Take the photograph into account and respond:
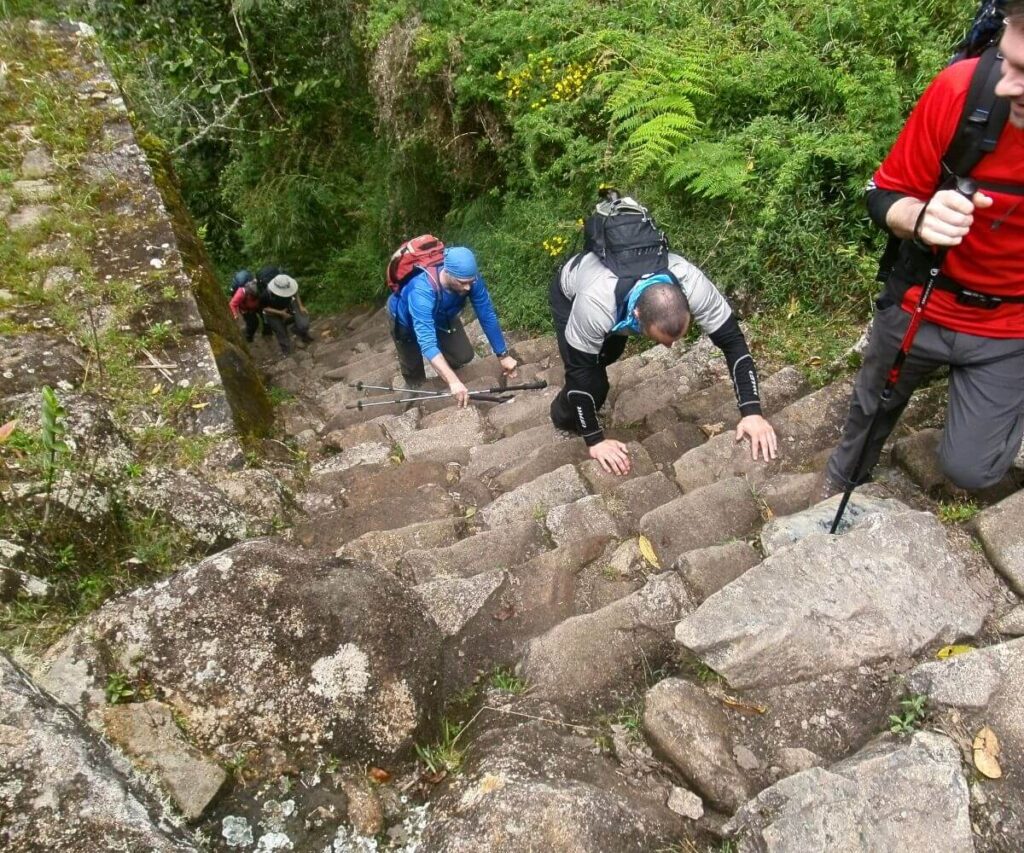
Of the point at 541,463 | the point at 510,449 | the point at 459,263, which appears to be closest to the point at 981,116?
the point at 541,463

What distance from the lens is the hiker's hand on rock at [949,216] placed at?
2.07 meters

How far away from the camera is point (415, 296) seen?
17.6ft

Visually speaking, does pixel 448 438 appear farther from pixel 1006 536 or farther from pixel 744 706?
pixel 1006 536

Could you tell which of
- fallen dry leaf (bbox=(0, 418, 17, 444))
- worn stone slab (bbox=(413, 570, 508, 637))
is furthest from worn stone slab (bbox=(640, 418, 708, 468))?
fallen dry leaf (bbox=(0, 418, 17, 444))

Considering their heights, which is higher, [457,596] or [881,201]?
[881,201]

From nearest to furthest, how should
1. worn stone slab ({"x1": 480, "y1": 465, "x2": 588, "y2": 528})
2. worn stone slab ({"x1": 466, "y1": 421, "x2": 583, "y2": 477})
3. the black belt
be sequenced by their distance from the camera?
1. the black belt
2. worn stone slab ({"x1": 480, "y1": 465, "x2": 588, "y2": 528})
3. worn stone slab ({"x1": 466, "y1": 421, "x2": 583, "y2": 477})

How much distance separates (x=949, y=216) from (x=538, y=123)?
5321mm

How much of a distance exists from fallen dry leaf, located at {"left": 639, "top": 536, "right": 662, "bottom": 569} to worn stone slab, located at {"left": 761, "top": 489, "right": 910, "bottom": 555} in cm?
44

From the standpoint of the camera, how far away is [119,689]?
6.69 feet

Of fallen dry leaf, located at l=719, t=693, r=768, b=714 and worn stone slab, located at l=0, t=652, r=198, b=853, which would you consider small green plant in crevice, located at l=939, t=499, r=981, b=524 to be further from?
worn stone slab, located at l=0, t=652, r=198, b=853

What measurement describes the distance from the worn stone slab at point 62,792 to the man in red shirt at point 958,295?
2703mm

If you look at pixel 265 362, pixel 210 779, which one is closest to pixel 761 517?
pixel 210 779

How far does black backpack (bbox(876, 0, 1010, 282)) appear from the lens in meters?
2.16

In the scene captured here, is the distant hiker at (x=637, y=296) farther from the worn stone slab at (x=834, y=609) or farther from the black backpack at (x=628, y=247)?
the worn stone slab at (x=834, y=609)
